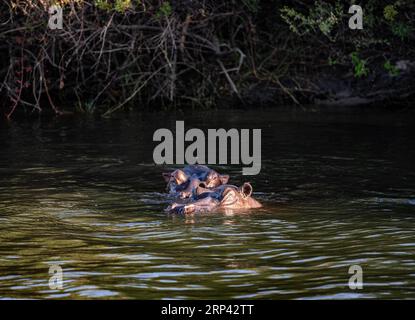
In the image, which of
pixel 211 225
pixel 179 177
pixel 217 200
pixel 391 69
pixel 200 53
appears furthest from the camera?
pixel 200 53

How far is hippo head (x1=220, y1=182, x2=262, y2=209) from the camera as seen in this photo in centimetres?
1016

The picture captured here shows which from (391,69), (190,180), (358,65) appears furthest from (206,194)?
(391,69)

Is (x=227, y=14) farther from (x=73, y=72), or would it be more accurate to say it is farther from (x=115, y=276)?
(x=115, y=276)

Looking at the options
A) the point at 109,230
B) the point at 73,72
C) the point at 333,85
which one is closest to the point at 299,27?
the point at 333,85

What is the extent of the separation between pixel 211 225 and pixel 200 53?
33.8 ft

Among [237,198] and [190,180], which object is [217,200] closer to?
[237,198]

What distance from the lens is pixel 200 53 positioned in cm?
1938

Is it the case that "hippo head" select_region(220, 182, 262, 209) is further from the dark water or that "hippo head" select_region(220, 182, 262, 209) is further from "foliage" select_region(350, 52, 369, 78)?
"foliage" select_region(350, 52, 369, 78)

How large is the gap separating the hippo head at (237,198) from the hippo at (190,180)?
0.43 m

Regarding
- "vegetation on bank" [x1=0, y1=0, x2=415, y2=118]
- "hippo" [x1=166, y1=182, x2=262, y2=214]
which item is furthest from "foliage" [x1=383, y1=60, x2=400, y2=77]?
"hippo" [x1=166, y1=182, x2=262, y2=214]

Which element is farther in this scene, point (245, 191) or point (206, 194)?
point (206, 194)

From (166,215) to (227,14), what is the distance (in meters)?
9.53

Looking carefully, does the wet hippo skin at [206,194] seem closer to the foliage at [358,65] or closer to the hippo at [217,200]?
the hippo at [217,200]

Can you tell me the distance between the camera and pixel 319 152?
14.3 metres
